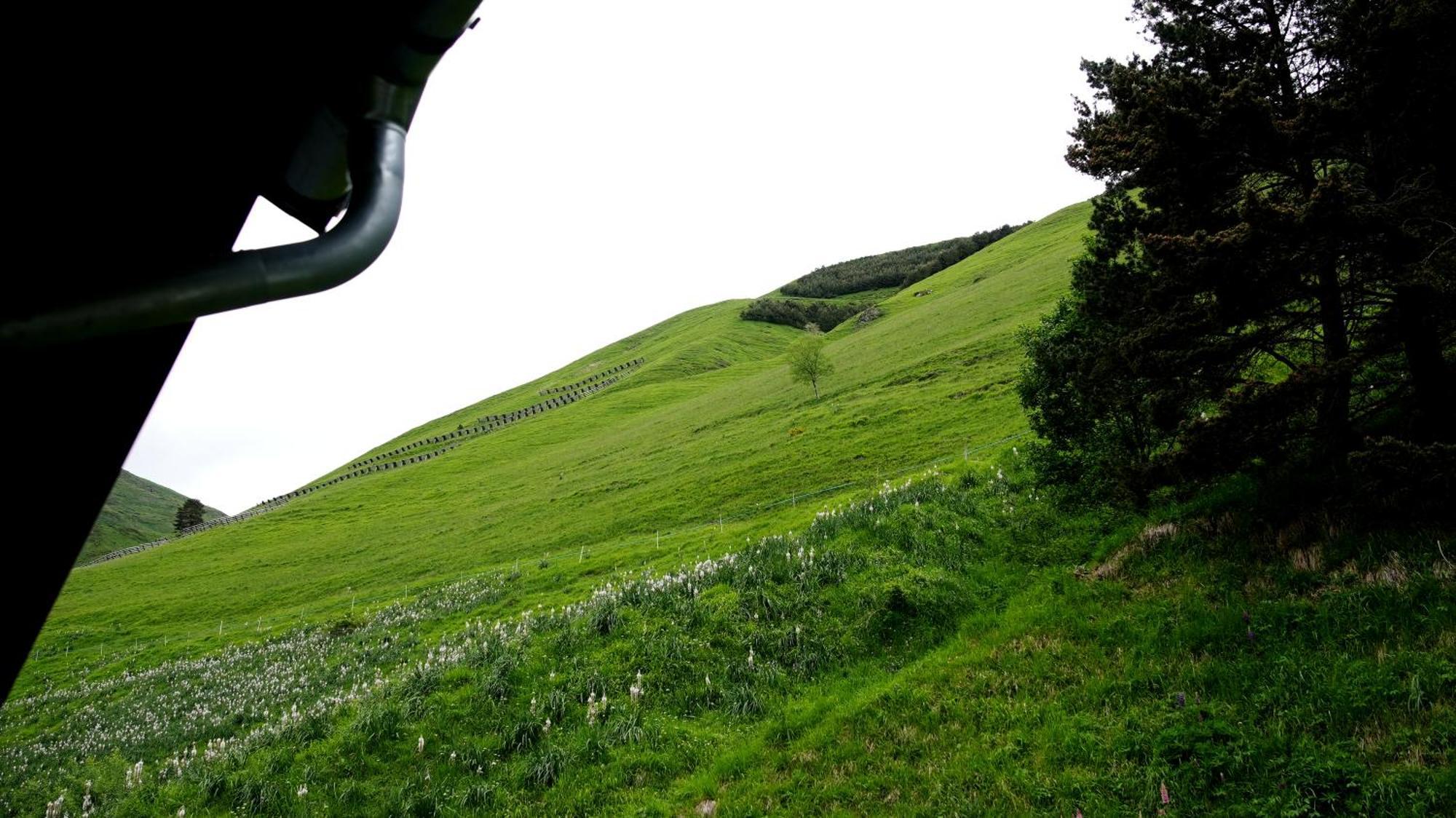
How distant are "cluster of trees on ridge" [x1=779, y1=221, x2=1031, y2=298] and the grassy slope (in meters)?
46.2

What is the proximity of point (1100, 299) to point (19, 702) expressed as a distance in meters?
41.8

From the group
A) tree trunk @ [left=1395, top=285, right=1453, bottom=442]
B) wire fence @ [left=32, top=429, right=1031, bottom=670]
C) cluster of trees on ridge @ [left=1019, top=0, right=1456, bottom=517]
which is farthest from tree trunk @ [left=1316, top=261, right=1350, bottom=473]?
wire fence @ [left=32, top=429, right=1031, bottom=670]

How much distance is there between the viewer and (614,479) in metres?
51.6

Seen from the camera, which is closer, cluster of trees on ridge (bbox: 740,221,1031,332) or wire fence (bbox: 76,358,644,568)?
wire fence (bbox: 76,358,644,568)

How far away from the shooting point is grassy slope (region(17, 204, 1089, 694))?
117ft

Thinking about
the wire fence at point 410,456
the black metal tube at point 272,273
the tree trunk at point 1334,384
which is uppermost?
the wire fence at point 410,456

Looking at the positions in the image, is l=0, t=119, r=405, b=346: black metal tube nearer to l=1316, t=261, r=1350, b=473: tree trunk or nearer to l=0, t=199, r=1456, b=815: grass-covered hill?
l=0, t=199, r=1456, b=815: grass-covered hill

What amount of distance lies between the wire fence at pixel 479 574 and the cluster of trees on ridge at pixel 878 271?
121 metres

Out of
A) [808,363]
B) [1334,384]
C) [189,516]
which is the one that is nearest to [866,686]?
[1334,384]

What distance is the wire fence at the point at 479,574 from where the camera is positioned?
28.4 meters

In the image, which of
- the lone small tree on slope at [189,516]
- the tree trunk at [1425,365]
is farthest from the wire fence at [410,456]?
the tree trunk at [1425,365]

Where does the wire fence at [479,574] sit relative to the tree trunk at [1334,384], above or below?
below

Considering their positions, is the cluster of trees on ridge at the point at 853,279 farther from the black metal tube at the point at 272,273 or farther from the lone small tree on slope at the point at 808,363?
the black metal tube at the point at 272,273

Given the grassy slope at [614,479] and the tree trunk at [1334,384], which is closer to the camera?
the tree trunk at [1334,384]
